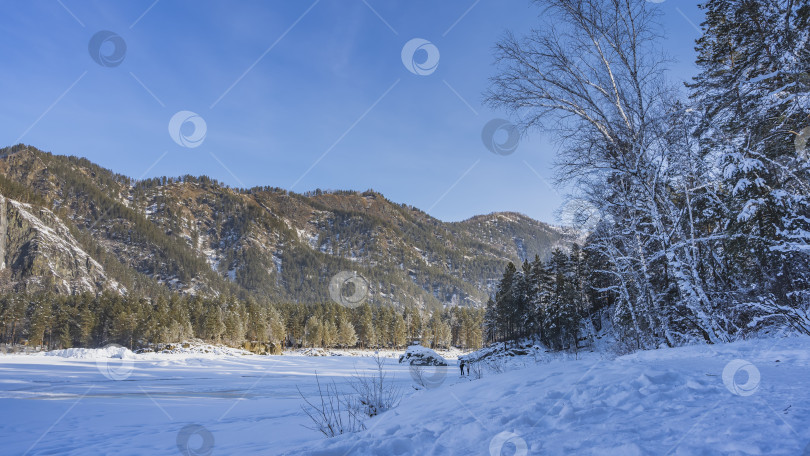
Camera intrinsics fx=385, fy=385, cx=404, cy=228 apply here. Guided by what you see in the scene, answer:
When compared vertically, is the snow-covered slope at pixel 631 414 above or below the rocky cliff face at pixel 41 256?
below

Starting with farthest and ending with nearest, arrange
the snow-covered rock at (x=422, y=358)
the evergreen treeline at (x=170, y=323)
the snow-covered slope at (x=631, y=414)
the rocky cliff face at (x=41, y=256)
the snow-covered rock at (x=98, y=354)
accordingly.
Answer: the rocky cliff face at (x=41, y=256), the evergreen treeline at (x=170, y=323), the snow-covered rock at (x=422, y=358), the snow-covered rock at (x=98, y=354), the snow-covered slope at (x=631, y=414)

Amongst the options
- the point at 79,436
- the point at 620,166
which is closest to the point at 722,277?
the point at 620,166

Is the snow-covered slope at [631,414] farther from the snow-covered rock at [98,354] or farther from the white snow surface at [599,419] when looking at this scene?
the snow-covered rock at [98,354]

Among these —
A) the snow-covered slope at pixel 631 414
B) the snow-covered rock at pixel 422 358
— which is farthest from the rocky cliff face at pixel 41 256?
the snow-covered slope at pixel 631 414

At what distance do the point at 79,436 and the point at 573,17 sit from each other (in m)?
12.1

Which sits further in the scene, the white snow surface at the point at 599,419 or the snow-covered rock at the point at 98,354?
the snow-covered rock at the point at 98,354

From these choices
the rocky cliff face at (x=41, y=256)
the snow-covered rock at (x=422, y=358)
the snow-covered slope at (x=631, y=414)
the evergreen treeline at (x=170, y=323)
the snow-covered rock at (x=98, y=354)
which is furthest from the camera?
the rocky cliff face at (x=41, y=256)

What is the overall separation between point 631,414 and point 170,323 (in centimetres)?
6781

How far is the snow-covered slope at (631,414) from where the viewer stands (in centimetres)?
202

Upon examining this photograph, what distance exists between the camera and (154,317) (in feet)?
191

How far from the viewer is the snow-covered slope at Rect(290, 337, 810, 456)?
202 centimetres

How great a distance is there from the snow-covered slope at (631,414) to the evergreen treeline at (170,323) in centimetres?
6412

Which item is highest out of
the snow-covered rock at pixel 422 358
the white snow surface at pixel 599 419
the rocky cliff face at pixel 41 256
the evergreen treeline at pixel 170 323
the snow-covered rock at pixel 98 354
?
the rocky cliff face at pixel 41 256

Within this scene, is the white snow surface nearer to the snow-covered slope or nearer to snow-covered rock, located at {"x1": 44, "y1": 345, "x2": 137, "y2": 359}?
the snow-covered slope
